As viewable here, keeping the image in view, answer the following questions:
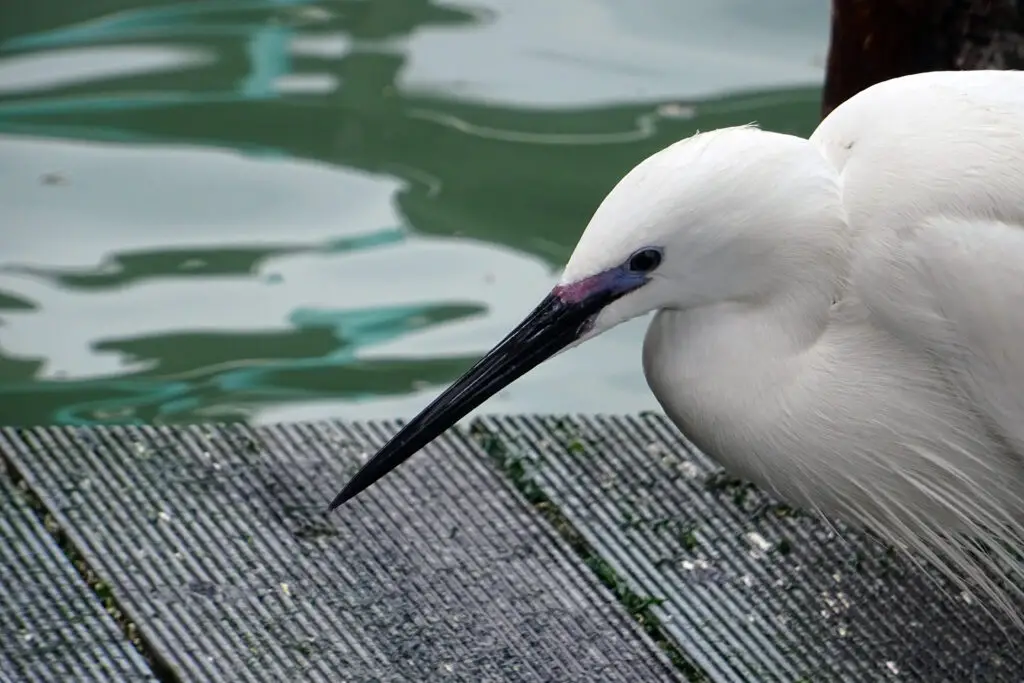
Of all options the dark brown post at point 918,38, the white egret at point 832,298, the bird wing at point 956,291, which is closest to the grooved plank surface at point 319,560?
the white egret at point 832,298

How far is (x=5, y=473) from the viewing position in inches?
130

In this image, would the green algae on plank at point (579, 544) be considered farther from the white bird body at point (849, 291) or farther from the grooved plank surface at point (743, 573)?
the white bird body at point (849, 291)

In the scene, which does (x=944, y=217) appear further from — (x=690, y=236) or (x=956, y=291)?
(x=690, y=236)

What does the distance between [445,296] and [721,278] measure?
7.45 ft

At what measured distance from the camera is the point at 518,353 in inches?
106

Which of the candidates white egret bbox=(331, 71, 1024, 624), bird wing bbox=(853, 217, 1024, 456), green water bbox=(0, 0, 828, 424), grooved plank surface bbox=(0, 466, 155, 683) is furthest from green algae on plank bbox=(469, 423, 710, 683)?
green water bbox=(0, 0, 828, 424)

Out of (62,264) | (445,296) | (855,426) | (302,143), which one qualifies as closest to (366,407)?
(445,296)

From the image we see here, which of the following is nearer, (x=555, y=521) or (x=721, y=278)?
(x=721, y=278)

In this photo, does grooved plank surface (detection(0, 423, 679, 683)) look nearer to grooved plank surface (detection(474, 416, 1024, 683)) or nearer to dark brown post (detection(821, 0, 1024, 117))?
grooved plank surface (detection(474, 416, 1024, 683))

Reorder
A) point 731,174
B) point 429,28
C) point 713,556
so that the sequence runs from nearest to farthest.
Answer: point 731,174
point 713,556
point 429,28

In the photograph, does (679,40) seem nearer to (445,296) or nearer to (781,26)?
(781,26)

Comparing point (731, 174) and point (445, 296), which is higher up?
point (731, 174)

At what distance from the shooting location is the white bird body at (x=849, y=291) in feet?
8.54

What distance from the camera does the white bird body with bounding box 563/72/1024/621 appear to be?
2604 mm
